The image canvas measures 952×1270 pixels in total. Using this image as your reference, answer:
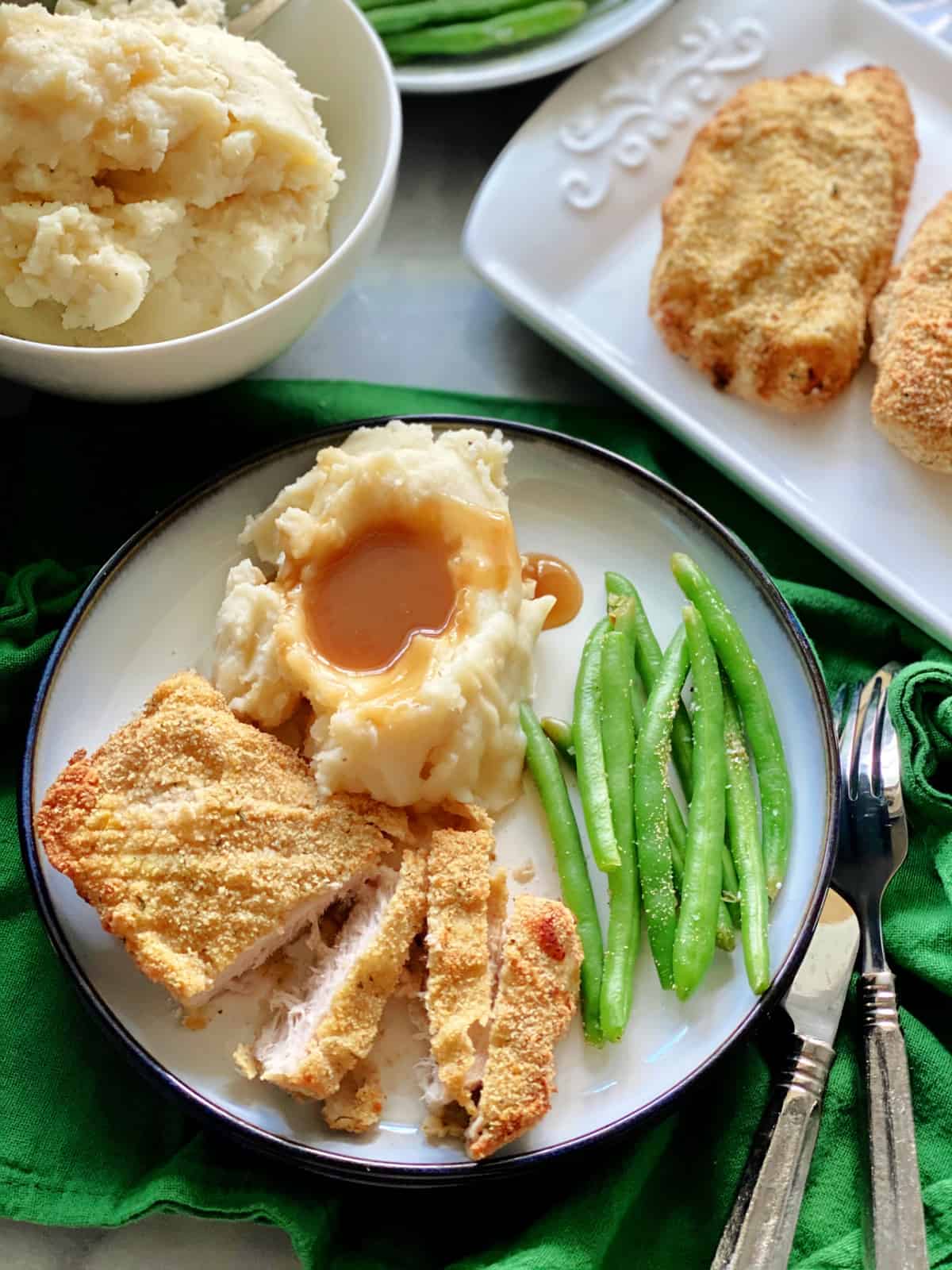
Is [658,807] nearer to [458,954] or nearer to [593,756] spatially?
[593,756]

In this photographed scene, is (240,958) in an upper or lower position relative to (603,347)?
lower

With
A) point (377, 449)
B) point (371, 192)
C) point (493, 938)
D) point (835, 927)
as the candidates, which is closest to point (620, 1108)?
point (493, 938)

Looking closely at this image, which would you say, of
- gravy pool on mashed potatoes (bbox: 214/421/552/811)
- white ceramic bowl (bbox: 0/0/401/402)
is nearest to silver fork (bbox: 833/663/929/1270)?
gravy pool on mashed potatoes (bbox: 214/421/552/811)

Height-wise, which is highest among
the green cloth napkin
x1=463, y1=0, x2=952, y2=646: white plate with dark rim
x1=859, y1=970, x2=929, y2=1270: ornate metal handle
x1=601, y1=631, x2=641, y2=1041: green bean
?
x1=463, y1=0, x2=952, y2=646: white plate with dark rim

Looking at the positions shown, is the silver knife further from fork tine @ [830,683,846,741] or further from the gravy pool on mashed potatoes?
the gravy pool on mashed potatoes

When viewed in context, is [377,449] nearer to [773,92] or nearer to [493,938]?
[493,938]

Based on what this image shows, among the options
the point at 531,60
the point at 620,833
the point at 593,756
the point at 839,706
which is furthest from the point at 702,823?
the point at 531,60
